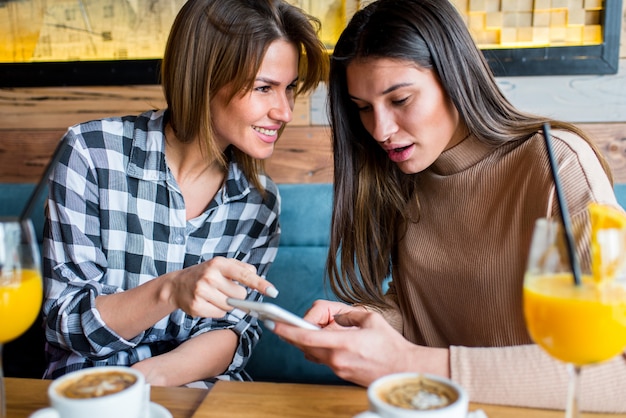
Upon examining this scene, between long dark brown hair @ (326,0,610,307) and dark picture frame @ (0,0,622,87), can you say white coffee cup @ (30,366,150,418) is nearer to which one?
long dark brown hair @ (326,0,610,307)

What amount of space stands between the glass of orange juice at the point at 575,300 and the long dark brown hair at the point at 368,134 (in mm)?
634

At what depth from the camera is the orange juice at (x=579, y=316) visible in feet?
2.25

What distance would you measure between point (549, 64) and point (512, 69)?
0.40ft

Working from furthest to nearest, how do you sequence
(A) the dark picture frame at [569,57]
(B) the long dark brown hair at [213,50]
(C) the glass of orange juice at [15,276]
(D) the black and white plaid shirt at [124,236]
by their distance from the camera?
(A) the dark picture frame at [569,57], (B) the long dark brown hair at [213,50], (D) the black and white plaid shirt at [124,236], (C) the glass of orange juice at [15,276]

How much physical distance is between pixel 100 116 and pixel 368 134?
1.28 m

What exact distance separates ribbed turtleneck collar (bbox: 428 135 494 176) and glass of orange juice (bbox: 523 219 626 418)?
66 centimetres

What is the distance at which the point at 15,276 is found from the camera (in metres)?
0.82

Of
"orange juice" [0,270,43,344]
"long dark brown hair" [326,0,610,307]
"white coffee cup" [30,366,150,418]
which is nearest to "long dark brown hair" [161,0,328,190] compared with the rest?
"long dark brown hair" [326,0,610,307]

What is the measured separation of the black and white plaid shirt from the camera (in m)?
1.41

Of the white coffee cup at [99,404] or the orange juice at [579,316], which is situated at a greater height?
the orange juice at [579,316]

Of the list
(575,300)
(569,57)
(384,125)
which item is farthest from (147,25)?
(575,300)

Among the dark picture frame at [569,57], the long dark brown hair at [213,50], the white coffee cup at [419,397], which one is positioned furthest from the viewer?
the dark picture frame at [569,57]

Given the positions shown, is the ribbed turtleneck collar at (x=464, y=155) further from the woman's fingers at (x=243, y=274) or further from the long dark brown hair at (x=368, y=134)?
the woman's fingers at (x=243, y=274)

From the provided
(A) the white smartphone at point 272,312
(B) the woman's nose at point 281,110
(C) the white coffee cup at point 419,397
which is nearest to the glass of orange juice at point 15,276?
(A) the white smartphone at point 272,312
